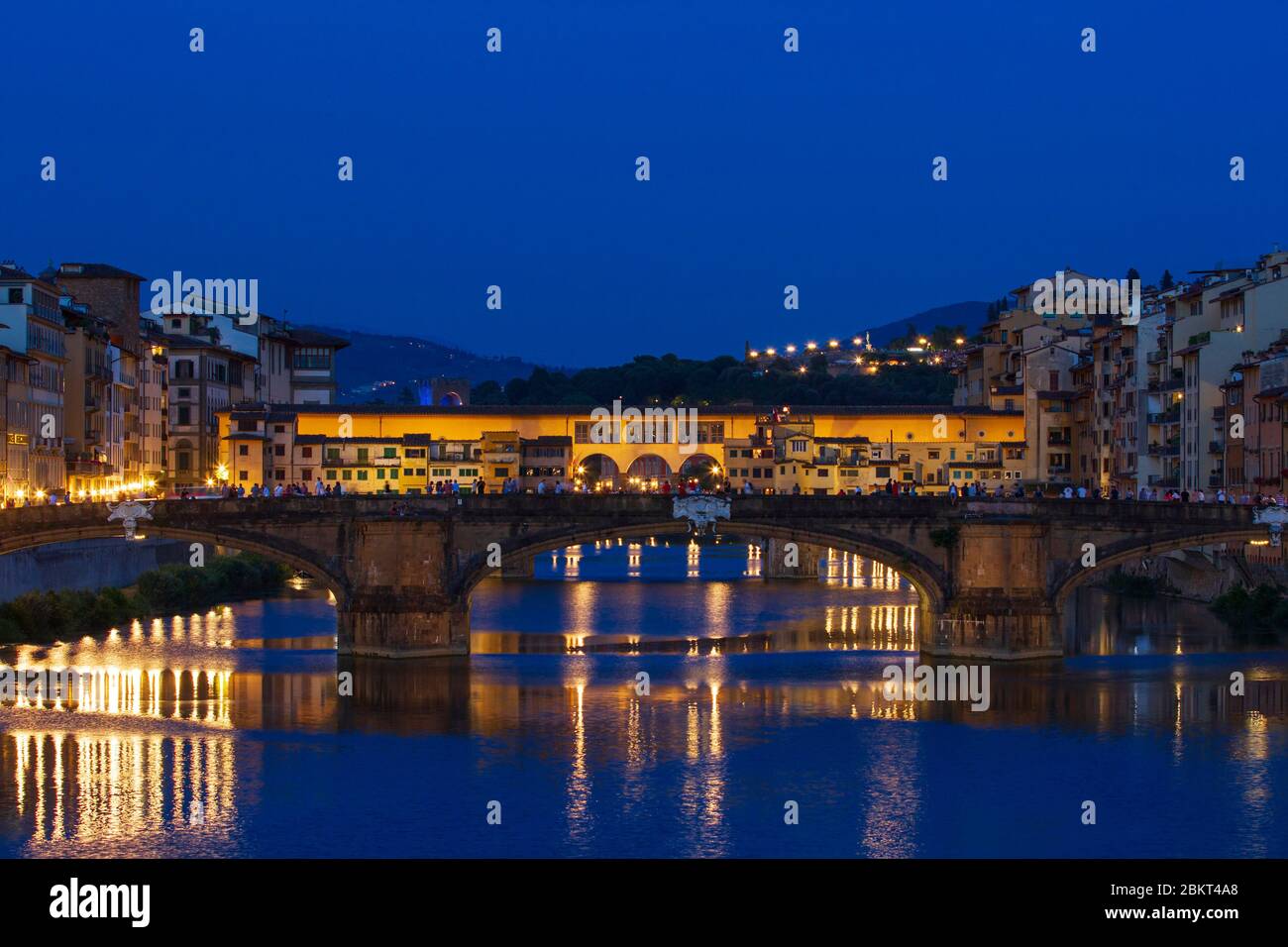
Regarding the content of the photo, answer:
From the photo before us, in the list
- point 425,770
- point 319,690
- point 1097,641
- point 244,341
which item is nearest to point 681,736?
point 425,770

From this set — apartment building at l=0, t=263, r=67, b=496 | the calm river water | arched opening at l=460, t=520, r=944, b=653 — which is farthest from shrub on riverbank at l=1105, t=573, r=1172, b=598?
apartment building at l=0, t=263, r=67, b=496

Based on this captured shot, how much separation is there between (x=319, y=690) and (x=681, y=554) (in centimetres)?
7674

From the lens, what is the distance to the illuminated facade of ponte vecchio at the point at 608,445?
107 metres

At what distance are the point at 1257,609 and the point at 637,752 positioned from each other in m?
30.4

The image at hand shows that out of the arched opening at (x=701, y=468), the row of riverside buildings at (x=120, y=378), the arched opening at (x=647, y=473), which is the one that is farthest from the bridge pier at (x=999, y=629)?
the arched opening at (x=701, y=468)

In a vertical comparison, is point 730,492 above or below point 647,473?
below

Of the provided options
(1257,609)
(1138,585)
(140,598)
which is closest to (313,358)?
(140,598)

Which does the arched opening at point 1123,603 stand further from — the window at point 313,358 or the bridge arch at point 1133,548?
the window at point 313,358

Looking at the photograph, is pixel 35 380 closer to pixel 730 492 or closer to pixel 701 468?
pixel 730 492

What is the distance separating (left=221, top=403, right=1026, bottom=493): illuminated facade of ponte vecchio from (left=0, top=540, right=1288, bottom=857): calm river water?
40243 millimetres

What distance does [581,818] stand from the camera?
38844 mm

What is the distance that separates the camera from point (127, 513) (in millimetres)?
55125

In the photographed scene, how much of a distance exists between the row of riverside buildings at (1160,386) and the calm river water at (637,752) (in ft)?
38.2
